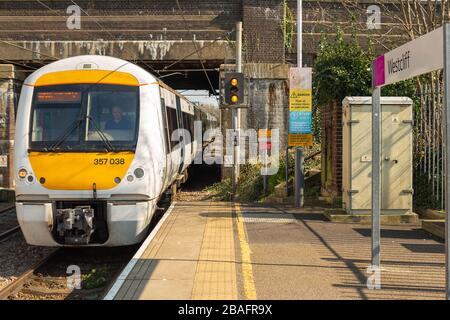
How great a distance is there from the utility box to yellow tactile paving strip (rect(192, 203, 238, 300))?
2.46 meters

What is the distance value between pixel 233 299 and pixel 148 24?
15.1 metres

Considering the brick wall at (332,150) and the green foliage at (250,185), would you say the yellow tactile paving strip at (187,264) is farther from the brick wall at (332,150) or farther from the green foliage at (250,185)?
the green foliage at (250,185)

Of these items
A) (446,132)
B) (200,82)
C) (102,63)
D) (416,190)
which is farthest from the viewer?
(200,82)

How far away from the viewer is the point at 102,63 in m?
8.90

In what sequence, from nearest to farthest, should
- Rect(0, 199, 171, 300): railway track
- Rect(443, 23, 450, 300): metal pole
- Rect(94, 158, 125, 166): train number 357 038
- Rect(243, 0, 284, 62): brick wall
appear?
Rect(443, 23, 450, 300): metal pole
Rect(0, 199, 171, 300): railway track
Rect(94, 158, 125, 166): train number 357 038
Rect(243, 0, 284, 62): brick wall

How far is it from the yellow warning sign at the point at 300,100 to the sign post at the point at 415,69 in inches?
228

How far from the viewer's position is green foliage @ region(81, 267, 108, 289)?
7.81 m

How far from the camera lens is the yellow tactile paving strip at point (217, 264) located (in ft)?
18.5

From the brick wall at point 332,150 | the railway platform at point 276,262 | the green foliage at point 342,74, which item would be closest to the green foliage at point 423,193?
the railway platform at point 276,262

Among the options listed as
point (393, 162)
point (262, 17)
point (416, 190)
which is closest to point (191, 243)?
point (393, 162)

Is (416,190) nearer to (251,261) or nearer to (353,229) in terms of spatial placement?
(353,229)

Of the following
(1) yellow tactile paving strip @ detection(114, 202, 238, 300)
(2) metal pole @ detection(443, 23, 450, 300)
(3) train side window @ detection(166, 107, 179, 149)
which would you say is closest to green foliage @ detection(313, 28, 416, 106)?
(3) train side window @ detection(166, 107, 179, 149)

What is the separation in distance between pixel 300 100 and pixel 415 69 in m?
7.01

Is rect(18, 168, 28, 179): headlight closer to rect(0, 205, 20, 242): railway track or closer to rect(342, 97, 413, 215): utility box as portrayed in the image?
rect(0, 205, 20, 242): railway track
